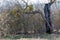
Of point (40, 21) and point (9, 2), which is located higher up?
point (9, 2)

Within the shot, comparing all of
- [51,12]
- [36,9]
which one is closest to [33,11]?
[36,9]

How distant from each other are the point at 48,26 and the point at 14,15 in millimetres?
2534

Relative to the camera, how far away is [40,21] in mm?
16875

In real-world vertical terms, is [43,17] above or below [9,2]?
below

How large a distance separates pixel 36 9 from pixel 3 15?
2247 millimetres

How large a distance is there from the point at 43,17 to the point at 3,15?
2690mm

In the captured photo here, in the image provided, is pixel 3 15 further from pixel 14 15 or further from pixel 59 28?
pixel 59 28

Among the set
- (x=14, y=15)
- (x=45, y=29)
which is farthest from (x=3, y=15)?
(x=45, y=29)

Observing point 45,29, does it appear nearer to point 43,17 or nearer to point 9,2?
point 43,17

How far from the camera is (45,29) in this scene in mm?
17203

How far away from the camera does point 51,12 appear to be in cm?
1706

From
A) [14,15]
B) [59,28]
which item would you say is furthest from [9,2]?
[59,28]

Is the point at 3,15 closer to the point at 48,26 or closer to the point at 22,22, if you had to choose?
the point at 22,22

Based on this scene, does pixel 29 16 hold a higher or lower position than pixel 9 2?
lower
